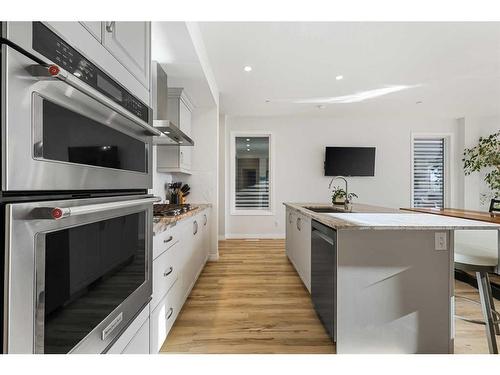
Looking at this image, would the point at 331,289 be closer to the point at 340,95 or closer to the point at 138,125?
the point at 138,125

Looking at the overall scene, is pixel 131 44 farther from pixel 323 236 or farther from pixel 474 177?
pixel 474 177

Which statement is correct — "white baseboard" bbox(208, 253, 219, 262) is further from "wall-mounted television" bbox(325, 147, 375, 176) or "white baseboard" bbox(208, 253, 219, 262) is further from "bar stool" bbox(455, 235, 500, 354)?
"wall-mounted television" bbox(325, 147, 375, 176)

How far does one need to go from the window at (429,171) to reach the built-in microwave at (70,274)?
21.7 feet

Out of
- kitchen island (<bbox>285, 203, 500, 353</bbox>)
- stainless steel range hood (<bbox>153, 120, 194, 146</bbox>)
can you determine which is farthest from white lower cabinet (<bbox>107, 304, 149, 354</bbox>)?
stainless steel range hood (<bbox>153, 120, 194, 146</bbox>)

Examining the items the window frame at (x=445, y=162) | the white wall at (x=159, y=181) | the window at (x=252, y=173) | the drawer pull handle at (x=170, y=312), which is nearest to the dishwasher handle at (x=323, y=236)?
the drawer pull handle at (x=170, y=312)

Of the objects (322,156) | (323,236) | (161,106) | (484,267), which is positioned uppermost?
(161,106)

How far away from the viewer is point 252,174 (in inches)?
233

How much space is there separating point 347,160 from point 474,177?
2.84 meters

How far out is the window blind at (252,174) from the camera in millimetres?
5895

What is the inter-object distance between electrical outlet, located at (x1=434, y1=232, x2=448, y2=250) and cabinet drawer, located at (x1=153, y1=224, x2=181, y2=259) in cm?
175

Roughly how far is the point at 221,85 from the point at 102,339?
382 centimetres

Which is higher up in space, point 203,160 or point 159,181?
point 203,160

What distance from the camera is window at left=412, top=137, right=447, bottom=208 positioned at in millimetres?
5969

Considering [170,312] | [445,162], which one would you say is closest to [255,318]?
[170,312]
